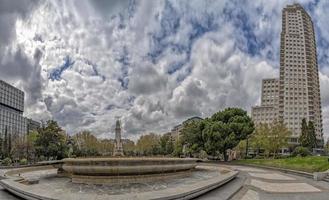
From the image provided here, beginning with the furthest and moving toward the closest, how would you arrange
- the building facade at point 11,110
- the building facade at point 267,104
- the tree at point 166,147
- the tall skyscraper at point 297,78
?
the building facade at point 267,104 < the tall skyscraper at point 297,78 < the building facade at point 11,110 < the tree at point 166,147

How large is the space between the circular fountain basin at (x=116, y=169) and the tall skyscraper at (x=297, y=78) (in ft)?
377

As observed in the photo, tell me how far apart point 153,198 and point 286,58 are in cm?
13715

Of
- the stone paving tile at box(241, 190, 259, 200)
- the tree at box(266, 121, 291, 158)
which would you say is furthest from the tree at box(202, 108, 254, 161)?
the stone paving tile at box(241, 190, 259, 200)

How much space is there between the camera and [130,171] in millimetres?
17547

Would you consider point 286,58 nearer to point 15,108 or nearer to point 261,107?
point 261,107

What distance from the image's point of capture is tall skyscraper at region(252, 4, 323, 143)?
131 meters

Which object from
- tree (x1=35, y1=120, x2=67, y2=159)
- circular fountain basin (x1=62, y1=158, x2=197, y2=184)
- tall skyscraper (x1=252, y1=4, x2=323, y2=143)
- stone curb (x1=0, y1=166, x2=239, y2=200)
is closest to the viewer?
stone curb (x1=0, y1=166, x2=239, y2=200)

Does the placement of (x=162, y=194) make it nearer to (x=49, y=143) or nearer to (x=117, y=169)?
(x=117, y=169)

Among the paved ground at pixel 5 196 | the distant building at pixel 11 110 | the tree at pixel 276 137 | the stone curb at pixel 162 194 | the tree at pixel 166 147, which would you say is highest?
the distant building at pixel 11 110

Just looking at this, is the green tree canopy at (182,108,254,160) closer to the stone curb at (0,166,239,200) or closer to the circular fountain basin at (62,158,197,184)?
the circular fountain basin at (62,158,197,184)

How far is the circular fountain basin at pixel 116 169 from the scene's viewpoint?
17156 mm

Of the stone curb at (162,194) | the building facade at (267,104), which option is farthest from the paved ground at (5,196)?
the building facade at (267,104)

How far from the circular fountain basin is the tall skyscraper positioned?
115058 millimetres

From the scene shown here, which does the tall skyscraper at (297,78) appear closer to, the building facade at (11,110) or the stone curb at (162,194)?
the building facade at (11,110)
